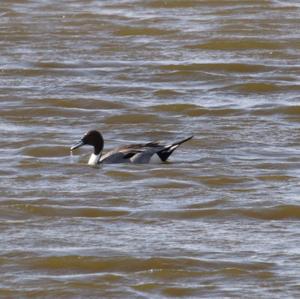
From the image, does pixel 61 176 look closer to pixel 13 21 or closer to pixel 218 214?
pixel 218 214

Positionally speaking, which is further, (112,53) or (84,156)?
(112,53)

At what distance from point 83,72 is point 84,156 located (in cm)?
331

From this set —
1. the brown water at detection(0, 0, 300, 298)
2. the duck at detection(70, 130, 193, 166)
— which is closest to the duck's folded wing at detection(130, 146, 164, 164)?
the duck at detection(70, 130, 193, 166)

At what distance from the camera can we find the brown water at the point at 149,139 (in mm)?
10156

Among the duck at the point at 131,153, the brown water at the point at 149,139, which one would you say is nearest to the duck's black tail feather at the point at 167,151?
the duck at the point at 131,153

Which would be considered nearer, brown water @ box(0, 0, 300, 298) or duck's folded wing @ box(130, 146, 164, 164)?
brown water @ box(0, 0, 300, 298)

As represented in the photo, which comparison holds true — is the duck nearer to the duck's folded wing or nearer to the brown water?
the duck's folded wing

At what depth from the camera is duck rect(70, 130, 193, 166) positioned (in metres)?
13.5

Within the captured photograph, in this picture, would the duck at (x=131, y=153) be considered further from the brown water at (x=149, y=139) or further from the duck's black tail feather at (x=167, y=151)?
the brown water at (x=149, y=139)

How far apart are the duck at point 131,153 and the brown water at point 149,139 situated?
0.12 m

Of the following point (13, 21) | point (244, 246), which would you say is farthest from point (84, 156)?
point (13, 21)

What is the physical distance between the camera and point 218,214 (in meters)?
11.6

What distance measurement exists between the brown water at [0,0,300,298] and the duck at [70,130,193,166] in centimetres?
12

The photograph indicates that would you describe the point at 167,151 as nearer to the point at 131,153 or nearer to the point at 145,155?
the point at 145,155
